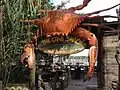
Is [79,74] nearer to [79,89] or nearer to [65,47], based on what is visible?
[79,89]

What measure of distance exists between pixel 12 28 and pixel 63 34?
1271 mm

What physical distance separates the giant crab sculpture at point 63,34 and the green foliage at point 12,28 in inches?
21.4

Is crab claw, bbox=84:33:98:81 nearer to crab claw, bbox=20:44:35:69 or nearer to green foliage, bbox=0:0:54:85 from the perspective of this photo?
crab claw, bbox=20:44:35:69

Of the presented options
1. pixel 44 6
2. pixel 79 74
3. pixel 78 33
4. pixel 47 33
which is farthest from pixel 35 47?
pixel 79 74

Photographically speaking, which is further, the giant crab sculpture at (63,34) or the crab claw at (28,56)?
the crab claw at (28,56)

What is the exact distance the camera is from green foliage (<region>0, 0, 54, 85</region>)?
633 centimetres

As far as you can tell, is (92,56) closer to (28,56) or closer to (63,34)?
(63,34)

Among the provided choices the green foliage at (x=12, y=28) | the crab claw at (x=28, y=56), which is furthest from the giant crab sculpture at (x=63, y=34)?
the green foliage at (x=12, y=28)

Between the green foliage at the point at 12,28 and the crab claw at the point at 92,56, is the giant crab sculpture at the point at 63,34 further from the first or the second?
the green foliage at the point at 12,28

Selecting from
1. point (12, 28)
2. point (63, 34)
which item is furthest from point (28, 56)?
point (12, 28)

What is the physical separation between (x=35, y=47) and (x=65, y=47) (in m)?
0.52

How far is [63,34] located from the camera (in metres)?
5.60

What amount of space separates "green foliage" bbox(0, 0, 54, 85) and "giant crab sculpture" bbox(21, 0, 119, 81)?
54cm

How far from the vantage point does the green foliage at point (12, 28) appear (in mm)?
6326
